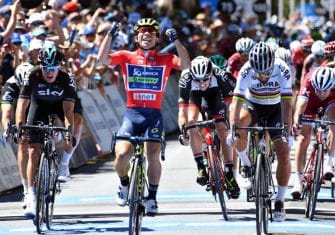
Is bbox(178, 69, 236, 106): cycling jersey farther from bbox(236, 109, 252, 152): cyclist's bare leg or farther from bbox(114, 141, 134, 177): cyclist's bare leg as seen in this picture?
bbox(114, 141, 134, 177): cyclist's bare leg

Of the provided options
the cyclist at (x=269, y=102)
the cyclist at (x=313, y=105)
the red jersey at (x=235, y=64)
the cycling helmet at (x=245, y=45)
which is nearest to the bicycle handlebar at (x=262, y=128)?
the cyclist at (x=269, y=102)

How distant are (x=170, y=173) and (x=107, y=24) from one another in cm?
561

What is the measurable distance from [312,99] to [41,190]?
410cm

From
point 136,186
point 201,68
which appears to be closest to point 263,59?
point 201,68

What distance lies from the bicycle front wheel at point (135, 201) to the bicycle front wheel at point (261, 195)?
47.3 inches

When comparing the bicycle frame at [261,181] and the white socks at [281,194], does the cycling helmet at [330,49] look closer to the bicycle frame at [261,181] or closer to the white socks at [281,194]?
the white socks at [281,194]

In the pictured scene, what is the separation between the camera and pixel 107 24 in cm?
2503

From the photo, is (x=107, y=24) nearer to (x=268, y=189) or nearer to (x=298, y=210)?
(x=298, y=210)

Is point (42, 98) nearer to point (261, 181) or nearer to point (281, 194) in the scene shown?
point (261, 181)

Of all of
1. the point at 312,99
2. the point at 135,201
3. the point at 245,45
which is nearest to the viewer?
the point at 135,201

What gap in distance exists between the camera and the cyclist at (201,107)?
50.8 feet

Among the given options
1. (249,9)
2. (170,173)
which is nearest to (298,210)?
(170,173)

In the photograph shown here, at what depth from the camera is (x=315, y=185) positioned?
14586mm

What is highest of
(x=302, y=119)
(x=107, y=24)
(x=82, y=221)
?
(x=107, y=24)
